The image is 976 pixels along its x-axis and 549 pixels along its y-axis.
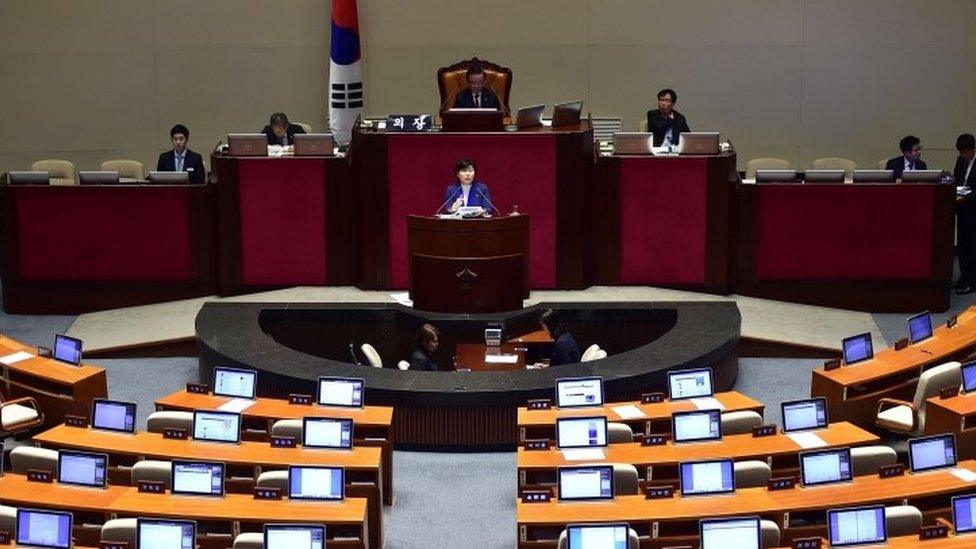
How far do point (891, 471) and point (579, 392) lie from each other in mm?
2472

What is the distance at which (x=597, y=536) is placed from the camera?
9133 mm

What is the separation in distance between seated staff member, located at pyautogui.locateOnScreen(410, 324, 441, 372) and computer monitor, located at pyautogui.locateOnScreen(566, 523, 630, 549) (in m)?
4.17

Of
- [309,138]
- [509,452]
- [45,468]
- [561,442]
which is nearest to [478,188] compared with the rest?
[309,138]

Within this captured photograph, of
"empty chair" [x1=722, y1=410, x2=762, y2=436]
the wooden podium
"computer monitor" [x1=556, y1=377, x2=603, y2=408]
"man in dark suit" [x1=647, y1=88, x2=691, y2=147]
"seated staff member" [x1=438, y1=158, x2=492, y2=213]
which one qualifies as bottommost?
"empty chair" [x1=722, y1=410, x2=762, y2=436]

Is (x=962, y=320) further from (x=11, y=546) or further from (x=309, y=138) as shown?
(x=11, y=546)

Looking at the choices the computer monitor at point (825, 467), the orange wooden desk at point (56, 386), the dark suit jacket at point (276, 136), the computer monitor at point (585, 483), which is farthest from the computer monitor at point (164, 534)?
the dark suit jacket at point (276, 136)

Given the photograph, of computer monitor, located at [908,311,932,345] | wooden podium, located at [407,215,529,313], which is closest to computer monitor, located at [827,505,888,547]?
computer monitor, located at [908,311,932,345]

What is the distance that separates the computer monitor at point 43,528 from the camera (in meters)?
9.41

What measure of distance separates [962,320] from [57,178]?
930 cm

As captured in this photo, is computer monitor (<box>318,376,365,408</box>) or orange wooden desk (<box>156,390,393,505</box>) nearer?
orange wooden desk (<box>156,390,393,505</box>)

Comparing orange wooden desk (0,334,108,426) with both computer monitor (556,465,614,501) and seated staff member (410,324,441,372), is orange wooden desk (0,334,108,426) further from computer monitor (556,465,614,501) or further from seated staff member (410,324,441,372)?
computer monitor (556,465,614,501)

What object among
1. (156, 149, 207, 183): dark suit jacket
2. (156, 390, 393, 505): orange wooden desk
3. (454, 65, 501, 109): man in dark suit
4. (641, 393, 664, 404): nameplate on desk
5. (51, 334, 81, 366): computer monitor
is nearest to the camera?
(156, 390, 393, 505): orange wooden desk

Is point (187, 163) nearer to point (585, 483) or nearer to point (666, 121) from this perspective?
point (666, 121)

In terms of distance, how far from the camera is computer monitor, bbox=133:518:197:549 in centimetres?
925
